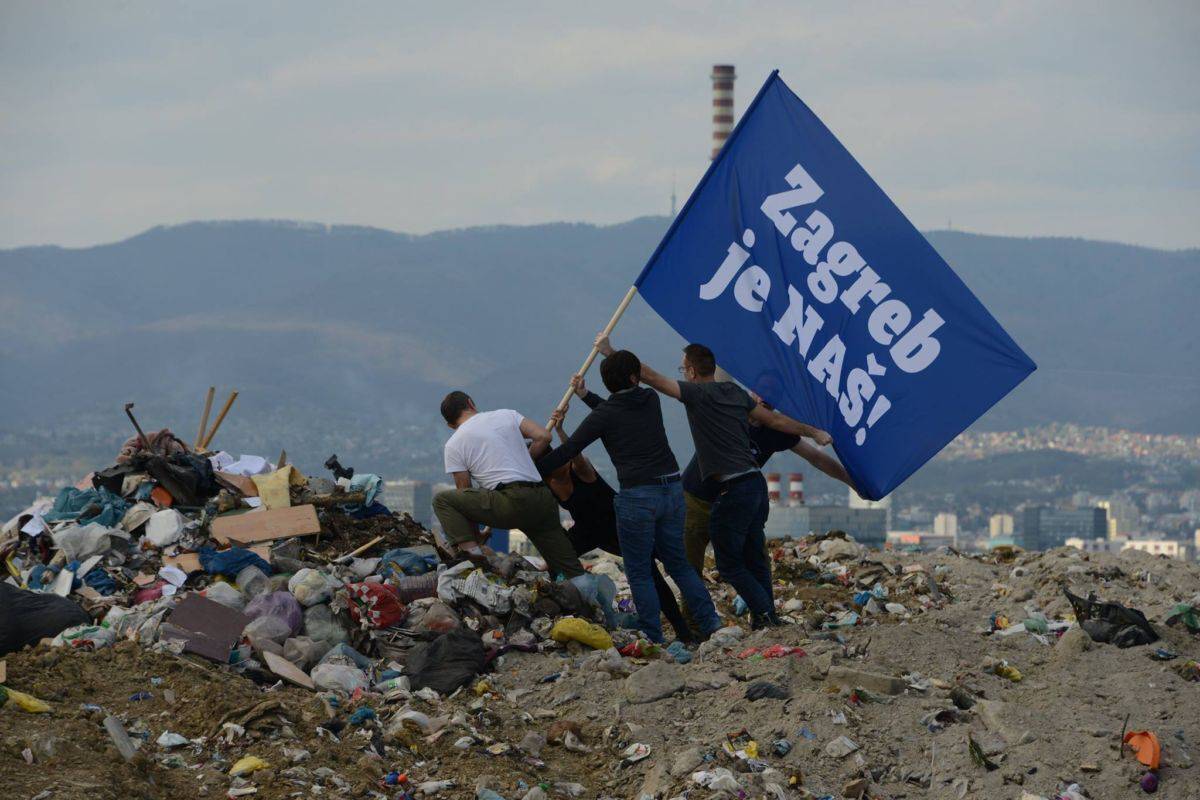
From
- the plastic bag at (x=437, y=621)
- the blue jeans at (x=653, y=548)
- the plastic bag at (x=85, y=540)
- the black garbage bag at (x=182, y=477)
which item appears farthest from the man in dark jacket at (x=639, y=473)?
the plastic bag at (x=85, y=540)

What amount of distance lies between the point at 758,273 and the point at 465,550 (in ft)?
8.76

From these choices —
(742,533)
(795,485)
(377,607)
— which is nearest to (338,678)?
(377,607)

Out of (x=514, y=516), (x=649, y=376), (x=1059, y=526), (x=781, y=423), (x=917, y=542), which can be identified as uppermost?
(x=649, y=376)

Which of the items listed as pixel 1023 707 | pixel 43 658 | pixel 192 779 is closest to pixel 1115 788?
pixel 1023 707

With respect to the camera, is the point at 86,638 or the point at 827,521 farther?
the point at 827,521

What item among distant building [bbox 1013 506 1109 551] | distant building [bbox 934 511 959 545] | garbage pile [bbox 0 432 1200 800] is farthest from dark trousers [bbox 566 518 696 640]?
distant building [bbox 934 511 959 545]

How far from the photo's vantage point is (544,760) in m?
8.10

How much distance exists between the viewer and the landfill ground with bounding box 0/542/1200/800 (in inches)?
294

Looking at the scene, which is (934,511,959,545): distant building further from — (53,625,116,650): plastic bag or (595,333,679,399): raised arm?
(53,625,116,650): plastic bag

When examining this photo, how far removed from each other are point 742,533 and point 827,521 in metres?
85.9

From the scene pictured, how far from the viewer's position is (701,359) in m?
10.3

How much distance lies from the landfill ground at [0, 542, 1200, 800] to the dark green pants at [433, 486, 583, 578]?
3.11 ft

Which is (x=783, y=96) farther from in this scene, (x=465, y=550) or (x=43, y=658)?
(x=43, y=658)

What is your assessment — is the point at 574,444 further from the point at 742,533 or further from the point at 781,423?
the point at 781,423
